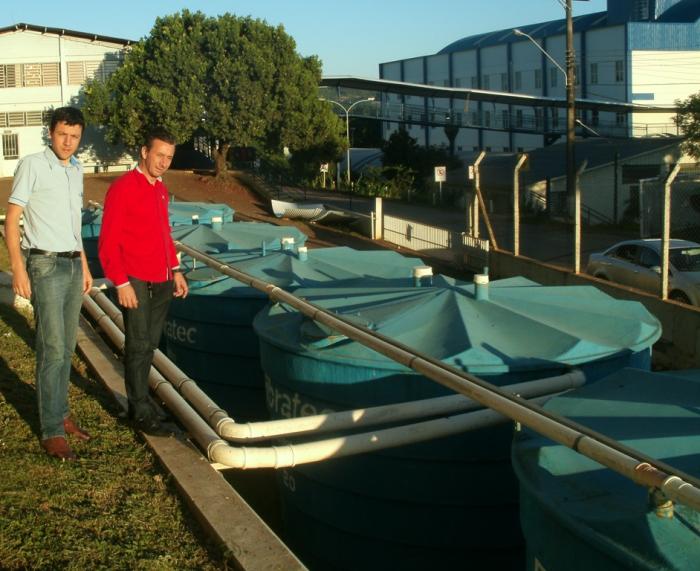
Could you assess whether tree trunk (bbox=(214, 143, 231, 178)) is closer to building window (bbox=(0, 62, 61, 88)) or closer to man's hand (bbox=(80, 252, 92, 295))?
building window (bbox=(0, 62, 61, 88))

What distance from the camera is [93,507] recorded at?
4.53 meters

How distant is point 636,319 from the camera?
6.24 meters

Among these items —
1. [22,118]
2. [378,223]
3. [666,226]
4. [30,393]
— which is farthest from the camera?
[22,118]

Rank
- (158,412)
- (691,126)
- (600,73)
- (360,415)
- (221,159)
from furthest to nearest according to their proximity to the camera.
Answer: (600,73)
(221,159)
(691,126)
(158,412)
(360,415)

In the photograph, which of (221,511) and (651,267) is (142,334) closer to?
(221,511)

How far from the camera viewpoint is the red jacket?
517 centimetres

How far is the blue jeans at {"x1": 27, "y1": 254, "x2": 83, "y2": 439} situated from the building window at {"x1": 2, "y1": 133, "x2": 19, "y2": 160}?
5146cm

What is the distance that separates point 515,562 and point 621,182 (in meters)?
33.7

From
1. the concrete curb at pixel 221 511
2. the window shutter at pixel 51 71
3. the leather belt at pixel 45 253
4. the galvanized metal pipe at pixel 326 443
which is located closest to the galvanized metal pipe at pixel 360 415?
the galvanized metal pipe at pixel 326 443

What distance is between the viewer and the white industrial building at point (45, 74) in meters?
52.0

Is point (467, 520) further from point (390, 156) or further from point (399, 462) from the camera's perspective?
point (390, 156)

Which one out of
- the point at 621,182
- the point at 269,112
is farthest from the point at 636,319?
the point at 269,112

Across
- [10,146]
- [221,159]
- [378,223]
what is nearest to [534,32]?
[221,159]

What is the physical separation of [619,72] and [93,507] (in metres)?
63.6
